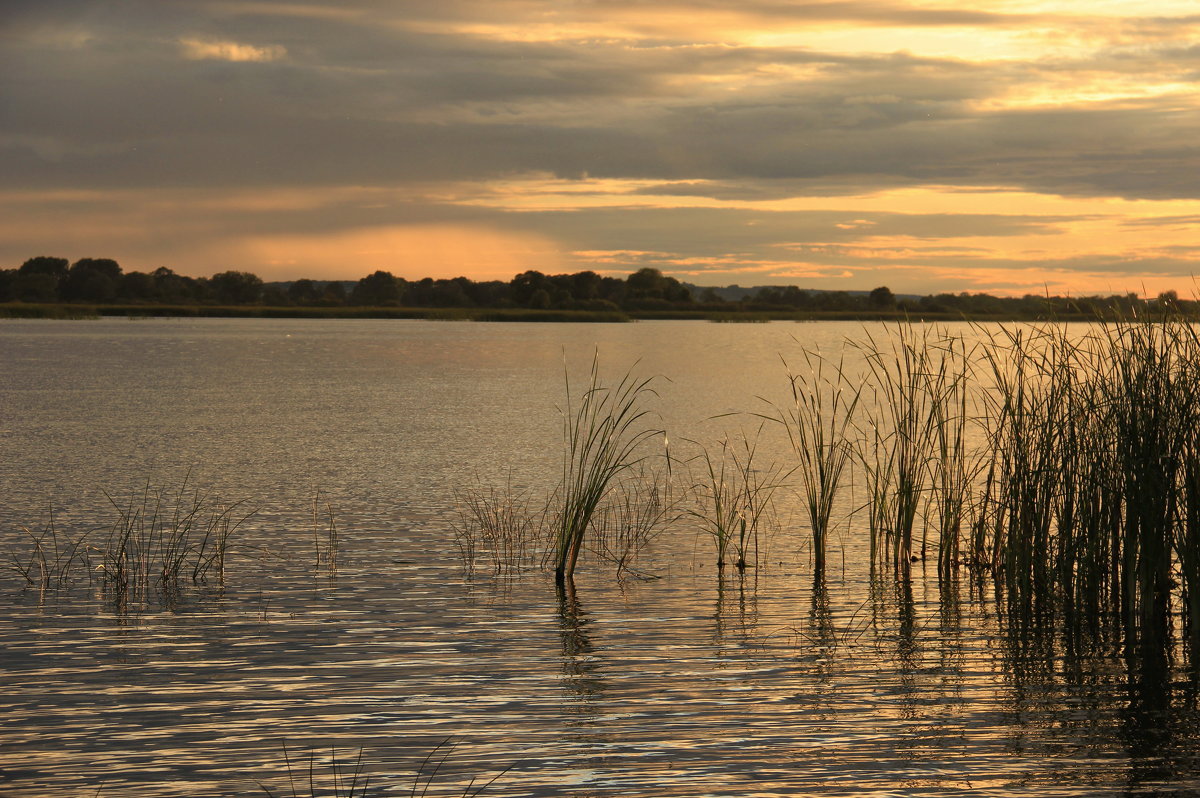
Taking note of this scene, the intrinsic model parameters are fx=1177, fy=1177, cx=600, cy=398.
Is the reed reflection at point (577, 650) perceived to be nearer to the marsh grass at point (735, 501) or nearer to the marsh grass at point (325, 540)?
the marsh grass at point (735, 501)

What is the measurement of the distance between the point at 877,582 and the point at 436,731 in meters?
6.10

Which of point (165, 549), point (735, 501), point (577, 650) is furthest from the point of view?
point (165, 549)

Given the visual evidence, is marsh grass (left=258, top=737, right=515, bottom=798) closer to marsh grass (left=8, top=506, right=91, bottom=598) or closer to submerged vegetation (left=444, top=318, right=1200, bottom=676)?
submerged vegetation (left=444, top=318, right=1200, bottom=676)

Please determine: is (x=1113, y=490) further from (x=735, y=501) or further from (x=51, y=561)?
(x=51, y=561)

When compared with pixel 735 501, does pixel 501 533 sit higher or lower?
lower

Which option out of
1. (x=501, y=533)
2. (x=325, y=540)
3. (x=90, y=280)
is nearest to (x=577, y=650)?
(x=501, y=533)

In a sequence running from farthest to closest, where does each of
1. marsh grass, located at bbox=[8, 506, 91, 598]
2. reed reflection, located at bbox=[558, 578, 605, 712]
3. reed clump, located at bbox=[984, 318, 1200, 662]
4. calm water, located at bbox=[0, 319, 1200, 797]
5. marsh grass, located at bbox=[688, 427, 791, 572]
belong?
marsh grass, located at bbox=[688, 427, 791, 572] < marsh grass, located at bbox=[8, 506, 91, 598] < reed clump, located at bbox=[984, 318, 1200, 662] < reed reflection, located at bbox=[558, 578, 605, 712] < calm water, located at bbox=[0, 319, 1200, 797]

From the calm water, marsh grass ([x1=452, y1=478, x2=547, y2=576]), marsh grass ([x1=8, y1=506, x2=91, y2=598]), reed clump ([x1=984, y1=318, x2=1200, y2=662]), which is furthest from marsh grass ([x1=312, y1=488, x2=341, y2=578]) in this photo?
reed clump ([x1=984, y1=318, x2=1200, y2=662])

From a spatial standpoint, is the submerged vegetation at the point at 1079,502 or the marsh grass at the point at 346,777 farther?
the submerged vegetation at the point at 1079,502

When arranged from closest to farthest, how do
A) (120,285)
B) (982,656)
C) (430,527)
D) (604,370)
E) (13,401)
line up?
(982,656) → (430,527) → (13,401) → (604,370) → (120,285)

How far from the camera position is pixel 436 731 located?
7254 mm

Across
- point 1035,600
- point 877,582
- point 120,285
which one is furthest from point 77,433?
point 120,285

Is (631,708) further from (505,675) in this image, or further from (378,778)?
(378,778)

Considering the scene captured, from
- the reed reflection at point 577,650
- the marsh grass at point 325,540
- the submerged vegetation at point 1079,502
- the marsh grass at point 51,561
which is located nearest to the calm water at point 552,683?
the reed reflection at point 577,650
